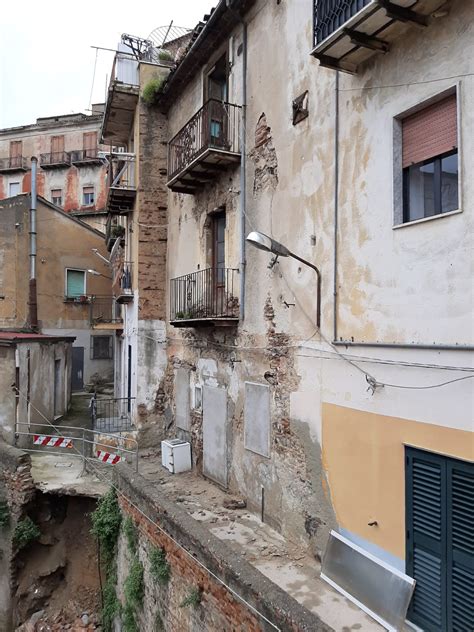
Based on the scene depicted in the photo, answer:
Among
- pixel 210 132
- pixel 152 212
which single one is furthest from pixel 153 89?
pixel 210 132

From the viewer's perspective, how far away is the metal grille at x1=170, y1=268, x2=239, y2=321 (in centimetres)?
970

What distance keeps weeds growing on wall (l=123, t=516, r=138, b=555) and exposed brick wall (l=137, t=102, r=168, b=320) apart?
18.3ft

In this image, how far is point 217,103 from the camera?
1021 cm

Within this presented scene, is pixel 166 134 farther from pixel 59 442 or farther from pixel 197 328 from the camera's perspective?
pixel 59 442

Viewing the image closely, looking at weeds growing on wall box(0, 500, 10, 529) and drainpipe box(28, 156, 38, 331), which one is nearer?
weeds growing on wall box(0, 500, 10, 529)

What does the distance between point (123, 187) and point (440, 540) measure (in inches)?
473

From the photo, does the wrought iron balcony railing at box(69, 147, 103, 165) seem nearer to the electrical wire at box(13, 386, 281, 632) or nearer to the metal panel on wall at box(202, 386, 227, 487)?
the electrical wire at box(13, 386, 281, 632)

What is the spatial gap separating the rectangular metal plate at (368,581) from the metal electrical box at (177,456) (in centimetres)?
540

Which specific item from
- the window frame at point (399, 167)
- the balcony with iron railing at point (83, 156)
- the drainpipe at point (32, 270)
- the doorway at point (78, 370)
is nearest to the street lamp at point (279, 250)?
the window frame at point (399, 167)

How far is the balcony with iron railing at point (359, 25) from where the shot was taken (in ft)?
16.5

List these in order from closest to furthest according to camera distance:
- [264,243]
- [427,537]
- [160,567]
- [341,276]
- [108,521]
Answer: [427,537]
[341,276]
[264,243]
[160,567]
[108,521]

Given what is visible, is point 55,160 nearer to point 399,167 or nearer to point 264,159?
point 264,159

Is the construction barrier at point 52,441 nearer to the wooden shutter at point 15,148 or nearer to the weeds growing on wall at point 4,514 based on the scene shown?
the weeds growing on wall at point 4,514

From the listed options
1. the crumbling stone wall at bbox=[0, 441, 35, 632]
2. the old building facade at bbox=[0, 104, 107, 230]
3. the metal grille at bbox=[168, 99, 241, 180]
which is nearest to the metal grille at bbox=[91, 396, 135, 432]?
the crumbling stone wall at bbox=[0, 441, 35, 632]
